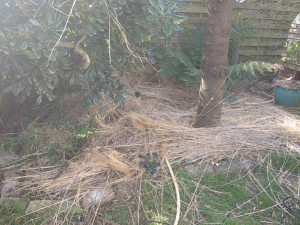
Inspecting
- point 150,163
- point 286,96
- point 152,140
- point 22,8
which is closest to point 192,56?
point 286,96

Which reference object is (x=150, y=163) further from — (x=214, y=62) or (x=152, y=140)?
(x=214, y=62)

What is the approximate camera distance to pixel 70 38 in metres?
2.00

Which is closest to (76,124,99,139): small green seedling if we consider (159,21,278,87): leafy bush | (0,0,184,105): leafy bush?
(0,0,184,105): leafy bush

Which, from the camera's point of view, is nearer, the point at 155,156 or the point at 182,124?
the point at 155,156

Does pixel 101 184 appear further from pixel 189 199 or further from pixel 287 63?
pixel 287 63

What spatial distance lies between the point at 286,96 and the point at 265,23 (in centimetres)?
146

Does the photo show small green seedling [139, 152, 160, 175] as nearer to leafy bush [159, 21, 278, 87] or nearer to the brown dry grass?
the brown dry grass

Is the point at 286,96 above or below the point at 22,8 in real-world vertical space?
below

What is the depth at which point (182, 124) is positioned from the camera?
2562mm

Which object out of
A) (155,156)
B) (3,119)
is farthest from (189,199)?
(3,119)

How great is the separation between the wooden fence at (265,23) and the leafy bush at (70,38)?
1953mm

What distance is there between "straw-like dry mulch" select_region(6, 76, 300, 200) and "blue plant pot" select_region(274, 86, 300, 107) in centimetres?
32

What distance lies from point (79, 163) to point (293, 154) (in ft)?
5.57

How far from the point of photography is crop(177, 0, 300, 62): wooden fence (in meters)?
3.92
